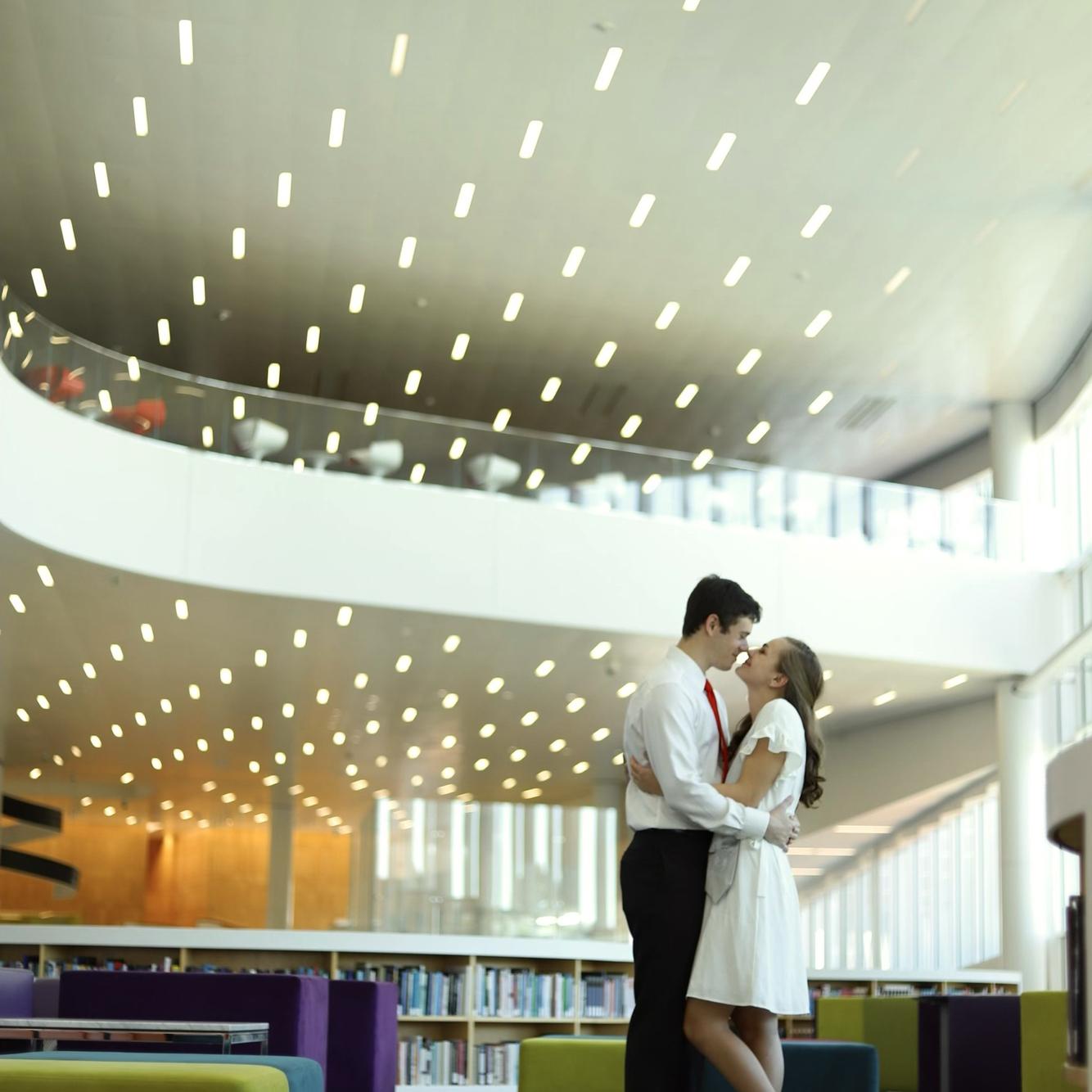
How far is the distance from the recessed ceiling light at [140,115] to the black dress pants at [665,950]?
8.13m

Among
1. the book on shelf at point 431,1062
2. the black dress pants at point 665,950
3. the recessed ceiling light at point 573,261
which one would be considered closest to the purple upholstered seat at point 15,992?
the black dress pants at point 665,950

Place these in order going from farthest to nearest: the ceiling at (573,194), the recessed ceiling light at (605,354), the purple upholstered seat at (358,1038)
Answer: the recessed ceiling light at (605,354) → the ceiling at (573,194) → the purple upholstered seat at (358,1038)

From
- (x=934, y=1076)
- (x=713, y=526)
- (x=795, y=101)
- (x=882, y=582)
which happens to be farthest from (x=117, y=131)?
(x=934, y=1076)

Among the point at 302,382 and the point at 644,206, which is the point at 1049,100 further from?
the point at 302,382

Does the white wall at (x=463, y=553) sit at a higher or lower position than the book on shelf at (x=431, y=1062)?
higher

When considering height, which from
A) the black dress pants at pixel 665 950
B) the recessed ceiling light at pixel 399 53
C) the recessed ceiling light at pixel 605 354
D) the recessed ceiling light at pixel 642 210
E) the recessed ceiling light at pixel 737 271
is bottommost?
the black dress pants at pixel 665 950

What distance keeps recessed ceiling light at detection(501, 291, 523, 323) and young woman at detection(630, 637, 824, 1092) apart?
31.8 feet

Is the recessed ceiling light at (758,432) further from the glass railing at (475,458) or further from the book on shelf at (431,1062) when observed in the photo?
the book on shelf at (431,1062)

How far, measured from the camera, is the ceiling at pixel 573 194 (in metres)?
9.40

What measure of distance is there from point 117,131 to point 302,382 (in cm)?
523

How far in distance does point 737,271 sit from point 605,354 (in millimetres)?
2219

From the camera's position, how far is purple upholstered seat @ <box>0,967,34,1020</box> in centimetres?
621

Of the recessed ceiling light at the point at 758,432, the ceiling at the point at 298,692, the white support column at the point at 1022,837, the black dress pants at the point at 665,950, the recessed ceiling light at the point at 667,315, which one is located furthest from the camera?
the recessed ceiling light at the point at 758,432

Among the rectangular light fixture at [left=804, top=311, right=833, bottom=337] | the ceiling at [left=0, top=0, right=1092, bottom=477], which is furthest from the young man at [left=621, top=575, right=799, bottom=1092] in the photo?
the rectangular light fixture at [left=804, top=311, right=833, bottom=337]
